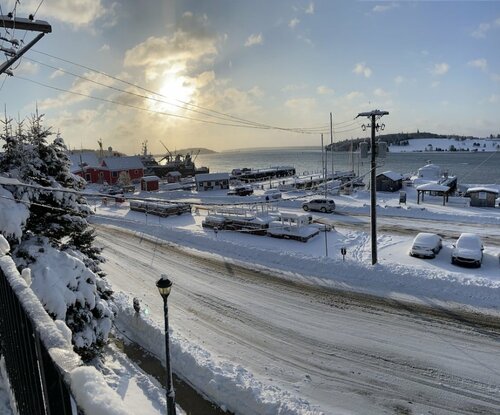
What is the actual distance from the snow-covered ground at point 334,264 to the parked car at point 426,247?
0.56m

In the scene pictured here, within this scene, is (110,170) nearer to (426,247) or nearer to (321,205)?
(321,205)

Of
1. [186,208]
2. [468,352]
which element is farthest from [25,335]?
[186,208]

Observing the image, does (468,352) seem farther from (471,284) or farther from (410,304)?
(471,284)

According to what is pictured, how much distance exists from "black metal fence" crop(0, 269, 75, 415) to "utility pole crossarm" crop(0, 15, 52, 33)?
1000 cm

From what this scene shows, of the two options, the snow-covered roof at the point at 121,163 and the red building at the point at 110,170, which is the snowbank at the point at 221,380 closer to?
the red building at the point at 110,170

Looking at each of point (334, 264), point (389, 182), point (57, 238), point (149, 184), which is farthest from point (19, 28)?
point (149, 184)

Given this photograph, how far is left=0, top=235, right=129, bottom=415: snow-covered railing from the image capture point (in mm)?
1570

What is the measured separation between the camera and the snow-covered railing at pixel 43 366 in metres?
1.57

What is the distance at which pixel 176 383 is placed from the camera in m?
12.5

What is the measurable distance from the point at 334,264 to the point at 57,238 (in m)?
15.3

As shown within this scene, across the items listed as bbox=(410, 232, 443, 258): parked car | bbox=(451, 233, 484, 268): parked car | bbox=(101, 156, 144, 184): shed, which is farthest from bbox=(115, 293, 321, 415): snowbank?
bbox=(101, 156, 144, 184): shed

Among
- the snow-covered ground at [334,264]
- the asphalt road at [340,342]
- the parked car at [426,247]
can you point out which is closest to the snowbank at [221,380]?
the snow-covered ground at [334,264]

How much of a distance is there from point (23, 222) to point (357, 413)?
1054 centimetres

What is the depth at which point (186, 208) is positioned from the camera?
138ft
